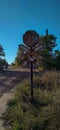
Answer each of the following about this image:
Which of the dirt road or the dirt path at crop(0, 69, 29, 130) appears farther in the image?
the dirt road

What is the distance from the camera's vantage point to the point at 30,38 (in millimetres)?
9359

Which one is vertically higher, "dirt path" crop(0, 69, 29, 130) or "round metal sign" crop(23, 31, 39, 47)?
"round metal sign" crop(23, 31, 39, 47)

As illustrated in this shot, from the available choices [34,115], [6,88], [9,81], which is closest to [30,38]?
[34,115]

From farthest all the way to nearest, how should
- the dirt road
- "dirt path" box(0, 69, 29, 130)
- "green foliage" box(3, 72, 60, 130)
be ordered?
the dirt road → "dirt path" box(0, 69, 29, 130) → "green foliage" box(3, 72, 60, 130)

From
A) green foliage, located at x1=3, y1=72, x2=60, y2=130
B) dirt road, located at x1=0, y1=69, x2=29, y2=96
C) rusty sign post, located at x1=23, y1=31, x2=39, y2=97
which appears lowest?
green foliage, located at x1=3, y1=72, x2=60, y2=130

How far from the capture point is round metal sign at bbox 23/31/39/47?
30.4 feet

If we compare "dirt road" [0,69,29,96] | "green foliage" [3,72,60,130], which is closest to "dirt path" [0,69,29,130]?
"dirt road" [0,69,29,96]

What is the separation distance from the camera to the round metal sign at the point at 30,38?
30.4 ft

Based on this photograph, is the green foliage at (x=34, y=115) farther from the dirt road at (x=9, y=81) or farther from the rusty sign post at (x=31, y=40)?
the dirt road at (x=9, y=81)

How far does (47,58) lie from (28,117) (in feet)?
100

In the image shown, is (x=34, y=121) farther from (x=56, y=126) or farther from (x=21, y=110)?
(x=21, y=110)

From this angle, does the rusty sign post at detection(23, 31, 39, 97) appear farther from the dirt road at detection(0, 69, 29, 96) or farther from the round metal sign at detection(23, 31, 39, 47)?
the dirt road at detection(0, 69, 29, 96)

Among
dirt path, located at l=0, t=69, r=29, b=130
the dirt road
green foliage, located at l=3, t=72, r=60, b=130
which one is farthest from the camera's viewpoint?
the dirt road

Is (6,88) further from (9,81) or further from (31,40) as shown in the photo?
(31,40)
